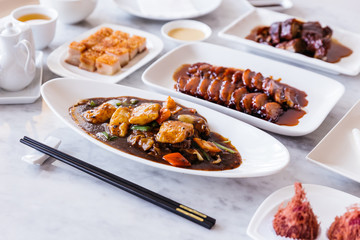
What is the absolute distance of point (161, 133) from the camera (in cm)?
199

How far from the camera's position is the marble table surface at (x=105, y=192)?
174 cm

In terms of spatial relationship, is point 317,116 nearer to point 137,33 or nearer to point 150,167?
point 150,167

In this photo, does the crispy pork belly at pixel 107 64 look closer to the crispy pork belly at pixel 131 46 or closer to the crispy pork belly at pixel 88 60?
the crispy pork belly at pixel 88 60

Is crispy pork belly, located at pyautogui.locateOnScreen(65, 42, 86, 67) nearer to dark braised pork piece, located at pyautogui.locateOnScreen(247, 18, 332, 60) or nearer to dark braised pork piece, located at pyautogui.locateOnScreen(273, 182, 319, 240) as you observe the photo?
dark braised pork piece, located at pyautogui.locateOnScreen(247, 18, 332, 60)

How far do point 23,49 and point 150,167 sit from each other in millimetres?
1142

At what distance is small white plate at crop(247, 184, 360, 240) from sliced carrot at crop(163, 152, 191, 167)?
42cm

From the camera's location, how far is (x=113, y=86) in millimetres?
2406

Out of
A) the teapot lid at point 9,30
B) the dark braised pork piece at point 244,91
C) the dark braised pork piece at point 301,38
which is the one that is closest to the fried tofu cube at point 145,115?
the dark braised pork piece at point 244,91

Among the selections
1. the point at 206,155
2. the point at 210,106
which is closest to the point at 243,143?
the point at 206,155

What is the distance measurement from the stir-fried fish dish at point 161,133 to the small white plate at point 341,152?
17.7 inches

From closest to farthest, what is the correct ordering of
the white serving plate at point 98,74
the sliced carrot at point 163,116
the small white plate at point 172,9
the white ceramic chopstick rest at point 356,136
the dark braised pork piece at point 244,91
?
the sliced carrot at point 163,116 → the white ceramic chopstick rest at point 356,136 → the dark braised pork piece at point 244,91 → the white serving plate at point 98,74 → the small white plate at point 172,9

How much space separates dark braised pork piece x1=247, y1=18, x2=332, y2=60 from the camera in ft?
9.97

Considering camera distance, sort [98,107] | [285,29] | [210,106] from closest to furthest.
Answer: [98,107], [210,106], [285,29]

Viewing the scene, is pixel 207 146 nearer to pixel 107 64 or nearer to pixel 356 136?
pixel 356 136
